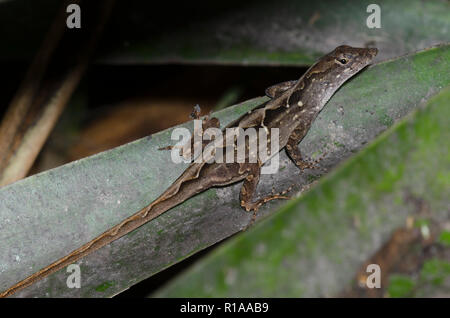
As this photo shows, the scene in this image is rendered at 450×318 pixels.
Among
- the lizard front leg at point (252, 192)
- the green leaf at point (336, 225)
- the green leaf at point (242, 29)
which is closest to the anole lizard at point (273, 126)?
the lizard front leg at point (252, 192)

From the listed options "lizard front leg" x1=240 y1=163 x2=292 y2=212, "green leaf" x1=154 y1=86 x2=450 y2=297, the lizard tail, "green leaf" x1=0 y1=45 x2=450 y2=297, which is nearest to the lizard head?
"green leaf" x1=0 y1=45 x2=450 y2=297

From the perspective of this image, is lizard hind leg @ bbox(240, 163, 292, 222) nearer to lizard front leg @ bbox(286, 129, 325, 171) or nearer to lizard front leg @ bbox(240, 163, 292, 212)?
lizard front leg @ bbox(240, 163, 292, 212)

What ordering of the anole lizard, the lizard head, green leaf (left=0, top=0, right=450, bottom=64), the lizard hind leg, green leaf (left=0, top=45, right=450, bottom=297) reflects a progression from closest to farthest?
green leaf (left=0, top=45, right=450, bottom=297)
the anole lizard
the lizard hind leg
green leaf (left=0, top=0, right=450, bottom=64)
the lizard head

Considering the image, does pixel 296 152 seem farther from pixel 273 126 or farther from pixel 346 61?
pixel 346 61

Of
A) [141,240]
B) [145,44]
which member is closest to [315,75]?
[145,44]

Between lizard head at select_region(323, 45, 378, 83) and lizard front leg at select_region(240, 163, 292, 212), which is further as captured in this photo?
lizard head at select_region(323, 45, 378, 83)

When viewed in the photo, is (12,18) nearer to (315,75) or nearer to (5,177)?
(5,177)

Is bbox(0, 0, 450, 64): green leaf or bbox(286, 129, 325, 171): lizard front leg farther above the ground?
bbox(0, 0, 450, 64): green leaf
